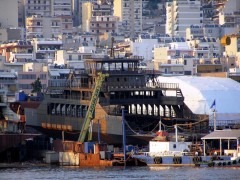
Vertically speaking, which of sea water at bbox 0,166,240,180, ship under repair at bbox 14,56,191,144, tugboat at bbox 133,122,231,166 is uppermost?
ship under repair at bbox 14,56,191,144

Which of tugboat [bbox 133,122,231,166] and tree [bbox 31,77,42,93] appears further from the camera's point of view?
tree [bbox 31,77,42,93]

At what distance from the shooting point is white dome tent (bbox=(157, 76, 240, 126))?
126000 mm

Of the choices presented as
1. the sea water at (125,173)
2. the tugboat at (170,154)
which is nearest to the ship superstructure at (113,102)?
the tugboat at (170,154)

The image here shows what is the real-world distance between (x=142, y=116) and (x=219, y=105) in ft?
30.9

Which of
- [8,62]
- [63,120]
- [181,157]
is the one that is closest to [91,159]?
[181,157]

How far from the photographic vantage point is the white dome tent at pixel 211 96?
126 m

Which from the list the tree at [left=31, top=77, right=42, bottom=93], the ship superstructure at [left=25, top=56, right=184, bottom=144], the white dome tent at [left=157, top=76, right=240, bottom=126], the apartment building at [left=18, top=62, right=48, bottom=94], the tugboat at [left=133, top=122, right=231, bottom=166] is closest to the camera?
the tugboat at [left=133, top=122, right=231, bottom=166]

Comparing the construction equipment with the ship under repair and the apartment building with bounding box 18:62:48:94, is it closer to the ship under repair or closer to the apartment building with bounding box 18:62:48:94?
the ship under repair

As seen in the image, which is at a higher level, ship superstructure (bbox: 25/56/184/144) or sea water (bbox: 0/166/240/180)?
ship superstructure (bbox: 25/56/184/144)

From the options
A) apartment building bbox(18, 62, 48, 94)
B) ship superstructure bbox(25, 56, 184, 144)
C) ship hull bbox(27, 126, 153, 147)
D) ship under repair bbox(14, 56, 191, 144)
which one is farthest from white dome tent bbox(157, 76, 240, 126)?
apartment building bbox(18, 62, 48, 94)

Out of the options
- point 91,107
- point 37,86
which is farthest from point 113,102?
point 37,86

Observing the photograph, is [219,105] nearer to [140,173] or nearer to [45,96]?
[45,96]

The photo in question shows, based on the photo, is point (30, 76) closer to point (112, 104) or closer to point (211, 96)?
point (211, 96)

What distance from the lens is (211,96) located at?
130 m
